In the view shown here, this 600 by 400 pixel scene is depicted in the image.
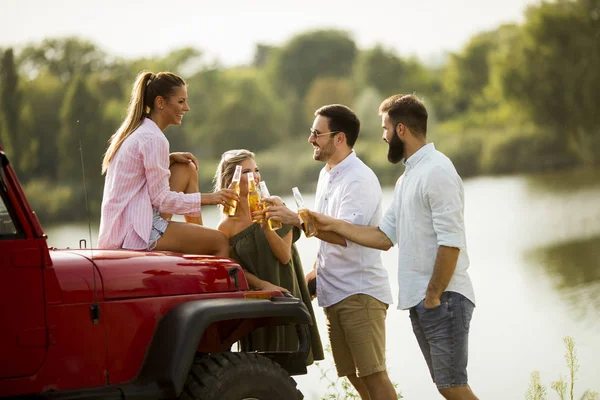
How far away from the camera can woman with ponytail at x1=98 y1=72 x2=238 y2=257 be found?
15.3 ft

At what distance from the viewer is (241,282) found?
4.60m

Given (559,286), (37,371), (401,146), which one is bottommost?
(559,286)

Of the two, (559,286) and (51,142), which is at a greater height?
(51,142)

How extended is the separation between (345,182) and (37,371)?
1.94 m

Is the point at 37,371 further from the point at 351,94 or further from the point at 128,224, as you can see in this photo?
the point at 351,94

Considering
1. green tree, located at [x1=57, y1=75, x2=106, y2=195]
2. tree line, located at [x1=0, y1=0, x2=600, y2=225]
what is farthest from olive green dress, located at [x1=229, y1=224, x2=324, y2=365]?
tree line, located at [x1=0, y1=0, x2=600, y2=225]

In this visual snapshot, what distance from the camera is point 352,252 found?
5086 mm

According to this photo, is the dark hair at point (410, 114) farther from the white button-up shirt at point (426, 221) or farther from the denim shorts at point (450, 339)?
the denim shorts at point (450, 339)

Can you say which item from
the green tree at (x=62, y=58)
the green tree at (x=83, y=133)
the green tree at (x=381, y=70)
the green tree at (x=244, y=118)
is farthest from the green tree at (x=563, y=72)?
the green tree at (x=83, y=133)

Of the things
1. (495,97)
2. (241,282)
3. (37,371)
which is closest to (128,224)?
(241,282)

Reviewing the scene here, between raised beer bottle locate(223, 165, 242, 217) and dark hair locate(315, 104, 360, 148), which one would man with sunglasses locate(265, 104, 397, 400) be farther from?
raised beer bottle locate(223, 165, 242, 217)

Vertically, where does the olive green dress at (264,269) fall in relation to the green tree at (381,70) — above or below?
below

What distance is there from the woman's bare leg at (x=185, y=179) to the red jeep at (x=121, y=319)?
633mm

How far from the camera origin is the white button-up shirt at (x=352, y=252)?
16.6 ft
